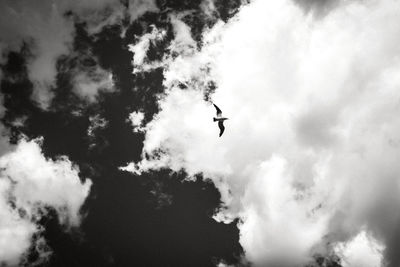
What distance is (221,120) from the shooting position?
122ft
